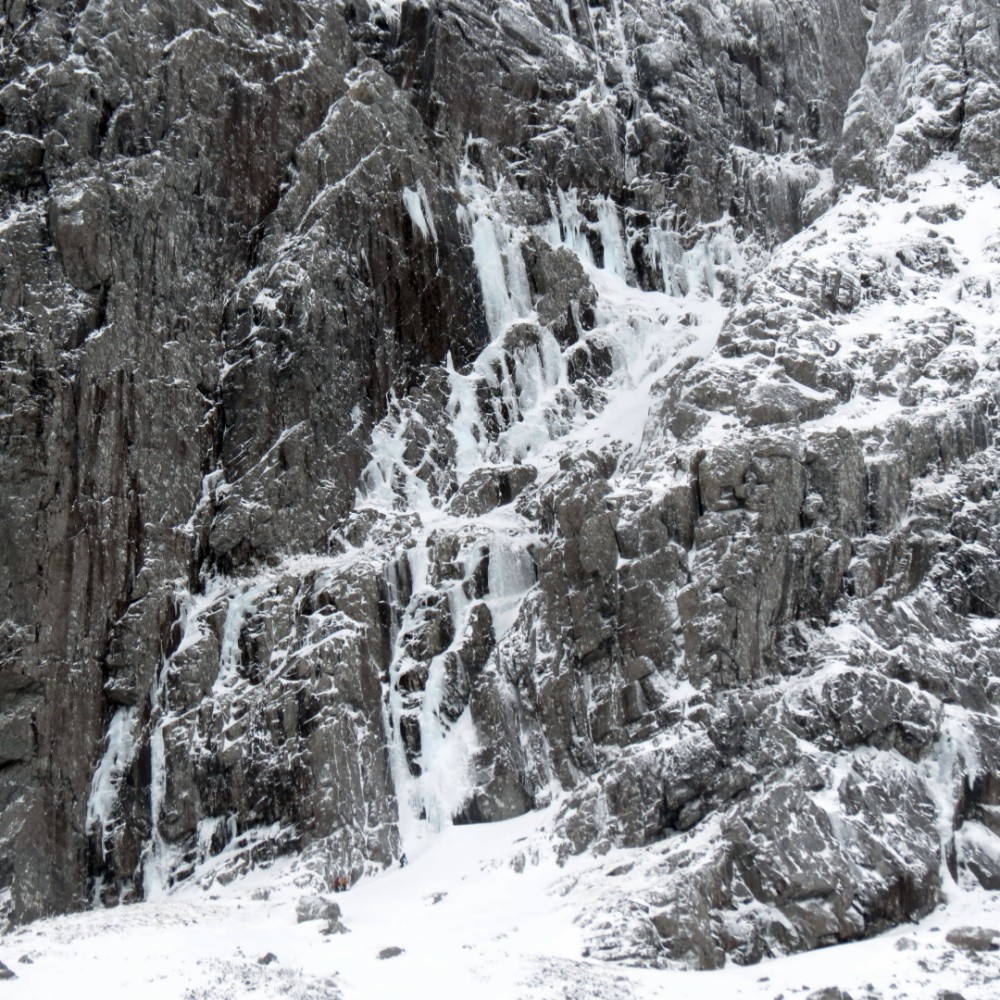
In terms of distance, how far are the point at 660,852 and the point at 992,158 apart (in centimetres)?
4174

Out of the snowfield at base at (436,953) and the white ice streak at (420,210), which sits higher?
the white ice streak at (420,210)

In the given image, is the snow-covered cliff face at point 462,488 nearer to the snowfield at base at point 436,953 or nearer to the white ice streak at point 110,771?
the white ice streak at point 110,771

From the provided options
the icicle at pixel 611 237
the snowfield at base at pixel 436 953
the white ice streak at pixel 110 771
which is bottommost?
the snowfield at base at pixel 436 953

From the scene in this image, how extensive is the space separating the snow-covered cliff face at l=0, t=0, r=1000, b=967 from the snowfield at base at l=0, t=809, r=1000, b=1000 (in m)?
1.52

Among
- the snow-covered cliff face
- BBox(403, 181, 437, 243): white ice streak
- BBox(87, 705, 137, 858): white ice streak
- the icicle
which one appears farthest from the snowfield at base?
the icicle

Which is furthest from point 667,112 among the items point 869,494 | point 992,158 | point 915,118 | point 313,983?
point 313,983

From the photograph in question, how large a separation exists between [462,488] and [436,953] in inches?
945

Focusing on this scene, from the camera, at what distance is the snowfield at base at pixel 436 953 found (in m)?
25.0

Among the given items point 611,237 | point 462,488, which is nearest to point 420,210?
point 611,237

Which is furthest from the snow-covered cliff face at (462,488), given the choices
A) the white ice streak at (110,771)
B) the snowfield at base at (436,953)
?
the snowfield at base at (436,953)

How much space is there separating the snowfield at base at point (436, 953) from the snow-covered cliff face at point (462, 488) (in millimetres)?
1518

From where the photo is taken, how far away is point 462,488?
49562 millimetres

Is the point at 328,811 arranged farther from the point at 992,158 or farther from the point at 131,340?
the point at 992,158

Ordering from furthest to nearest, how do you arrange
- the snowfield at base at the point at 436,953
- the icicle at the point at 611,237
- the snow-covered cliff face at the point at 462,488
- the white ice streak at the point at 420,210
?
the icicle at the point at 611,237, the white ice streak at the point at 420,210, the snow-covered cliff face at the point at 462,488, the snowfield at base at the point at 436,953
